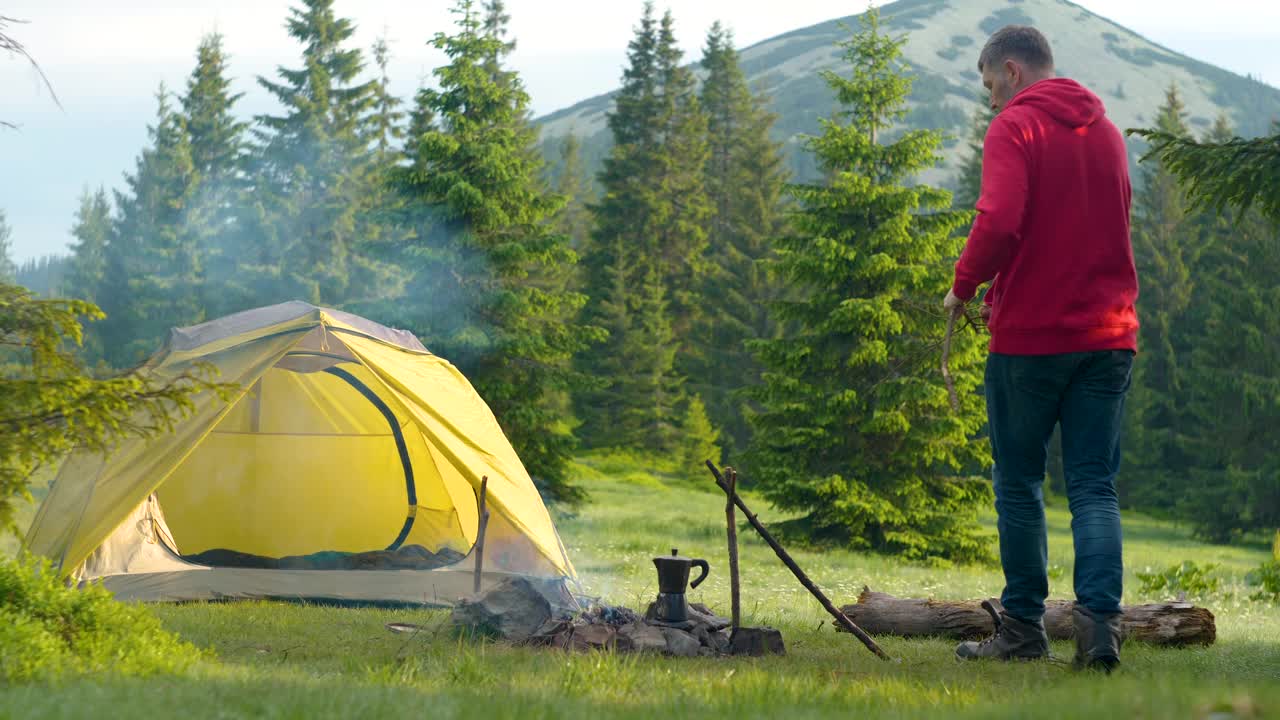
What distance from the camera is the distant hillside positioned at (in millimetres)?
122625

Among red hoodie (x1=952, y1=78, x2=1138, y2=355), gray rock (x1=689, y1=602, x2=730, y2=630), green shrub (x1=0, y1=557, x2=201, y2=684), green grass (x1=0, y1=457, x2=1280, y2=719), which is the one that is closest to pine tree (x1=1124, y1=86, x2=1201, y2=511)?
green grass (x1=0, y1=457, x2=1280, y2=719)

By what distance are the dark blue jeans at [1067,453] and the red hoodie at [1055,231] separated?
3.4 inches

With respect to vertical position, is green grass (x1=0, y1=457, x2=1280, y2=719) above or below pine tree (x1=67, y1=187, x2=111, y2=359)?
below

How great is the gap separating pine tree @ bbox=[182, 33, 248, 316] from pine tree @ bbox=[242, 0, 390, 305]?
5.59 ft

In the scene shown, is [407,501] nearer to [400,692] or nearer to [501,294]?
[400,692]

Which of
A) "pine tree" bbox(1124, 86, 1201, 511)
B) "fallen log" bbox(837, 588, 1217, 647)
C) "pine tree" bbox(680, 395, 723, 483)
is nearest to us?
"fallen log" bbox(837, 588, 1217, 647)

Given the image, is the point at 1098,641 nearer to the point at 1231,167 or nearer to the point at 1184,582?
the point at 1231,167

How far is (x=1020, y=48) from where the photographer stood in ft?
13.7

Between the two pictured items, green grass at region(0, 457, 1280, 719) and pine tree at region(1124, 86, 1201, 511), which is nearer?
green grass at region(0, 457, 1280, 719)

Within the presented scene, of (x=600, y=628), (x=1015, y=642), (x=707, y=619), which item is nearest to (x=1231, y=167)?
(x=1015, y=642)

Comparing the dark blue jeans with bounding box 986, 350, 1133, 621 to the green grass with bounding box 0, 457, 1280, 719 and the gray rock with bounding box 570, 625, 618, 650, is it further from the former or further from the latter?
the gray rock with bounding box 570, 625, 618, 650

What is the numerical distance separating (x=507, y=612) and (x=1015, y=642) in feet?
7.36

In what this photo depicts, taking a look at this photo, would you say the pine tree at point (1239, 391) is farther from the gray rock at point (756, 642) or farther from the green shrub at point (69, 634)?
the green shrub at point (69, 634)

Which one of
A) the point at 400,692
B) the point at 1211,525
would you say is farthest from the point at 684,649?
the point at 1211,525
